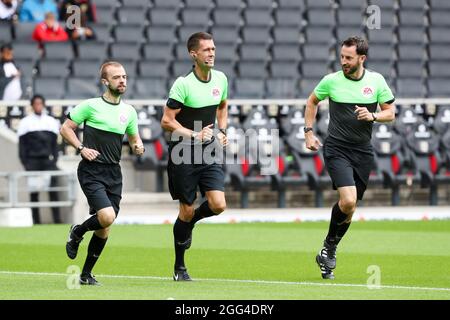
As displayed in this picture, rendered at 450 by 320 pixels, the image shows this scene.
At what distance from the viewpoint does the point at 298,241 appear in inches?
724

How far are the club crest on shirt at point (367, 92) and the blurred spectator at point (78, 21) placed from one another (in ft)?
45.7

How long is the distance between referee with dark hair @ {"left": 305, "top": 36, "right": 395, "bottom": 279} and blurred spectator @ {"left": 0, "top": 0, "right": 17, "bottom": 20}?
47.6 ft

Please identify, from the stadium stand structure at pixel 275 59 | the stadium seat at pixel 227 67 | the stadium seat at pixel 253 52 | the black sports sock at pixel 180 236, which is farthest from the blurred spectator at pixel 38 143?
the black sports sock at pixel 180 236

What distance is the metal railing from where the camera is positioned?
21.9 metres

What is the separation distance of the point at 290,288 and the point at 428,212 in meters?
11.8

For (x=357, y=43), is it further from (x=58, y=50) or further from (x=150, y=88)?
(x=58, y=50)

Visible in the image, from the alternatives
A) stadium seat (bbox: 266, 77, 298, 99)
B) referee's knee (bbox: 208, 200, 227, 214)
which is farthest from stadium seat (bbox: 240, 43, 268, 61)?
referee's knee (bbox: 208, 200, 227, 214)

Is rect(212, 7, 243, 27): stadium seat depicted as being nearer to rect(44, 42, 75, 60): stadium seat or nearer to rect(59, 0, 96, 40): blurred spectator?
rect(59, 0, 96, 40): blurred spectator

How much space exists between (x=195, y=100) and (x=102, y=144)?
1.00m

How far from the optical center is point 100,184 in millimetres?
12359

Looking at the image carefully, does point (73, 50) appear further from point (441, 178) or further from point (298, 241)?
point (298, 241)

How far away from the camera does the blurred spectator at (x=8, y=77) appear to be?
79.7 ft

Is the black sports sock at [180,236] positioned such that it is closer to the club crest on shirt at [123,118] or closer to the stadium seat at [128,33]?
the club crest on shirt at [123,118]

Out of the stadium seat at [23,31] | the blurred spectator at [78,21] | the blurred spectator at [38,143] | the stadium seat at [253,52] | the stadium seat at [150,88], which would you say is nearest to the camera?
the blurred spectator at [38,143]
